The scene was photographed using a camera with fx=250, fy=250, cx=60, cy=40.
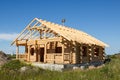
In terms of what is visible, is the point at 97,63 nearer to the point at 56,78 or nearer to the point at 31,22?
the point at 31,22

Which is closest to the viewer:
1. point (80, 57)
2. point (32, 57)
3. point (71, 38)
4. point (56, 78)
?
point (56, 78)

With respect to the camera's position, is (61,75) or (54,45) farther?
(54,45)

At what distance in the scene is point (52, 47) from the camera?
31.0 m

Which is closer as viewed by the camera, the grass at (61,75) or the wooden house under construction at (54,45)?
the grass at (61,75)

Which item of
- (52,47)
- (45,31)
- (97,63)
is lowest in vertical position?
(97,63)

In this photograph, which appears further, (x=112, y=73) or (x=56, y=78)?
(x=112, y=73)

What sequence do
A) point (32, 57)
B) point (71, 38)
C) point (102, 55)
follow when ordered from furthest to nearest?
point (102, 55), point (32, 57), point (71, 38)

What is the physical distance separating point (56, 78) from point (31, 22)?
2255 centimetres

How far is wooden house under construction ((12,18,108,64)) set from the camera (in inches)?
1099

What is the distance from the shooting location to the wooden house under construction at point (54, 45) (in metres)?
27.9

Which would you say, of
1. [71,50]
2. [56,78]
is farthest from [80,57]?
[56,78]

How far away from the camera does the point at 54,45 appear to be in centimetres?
3056

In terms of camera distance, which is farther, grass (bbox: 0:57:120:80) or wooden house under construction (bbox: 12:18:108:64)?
wooden house under construction (bbox: 12:18:108:64)

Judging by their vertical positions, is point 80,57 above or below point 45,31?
below
